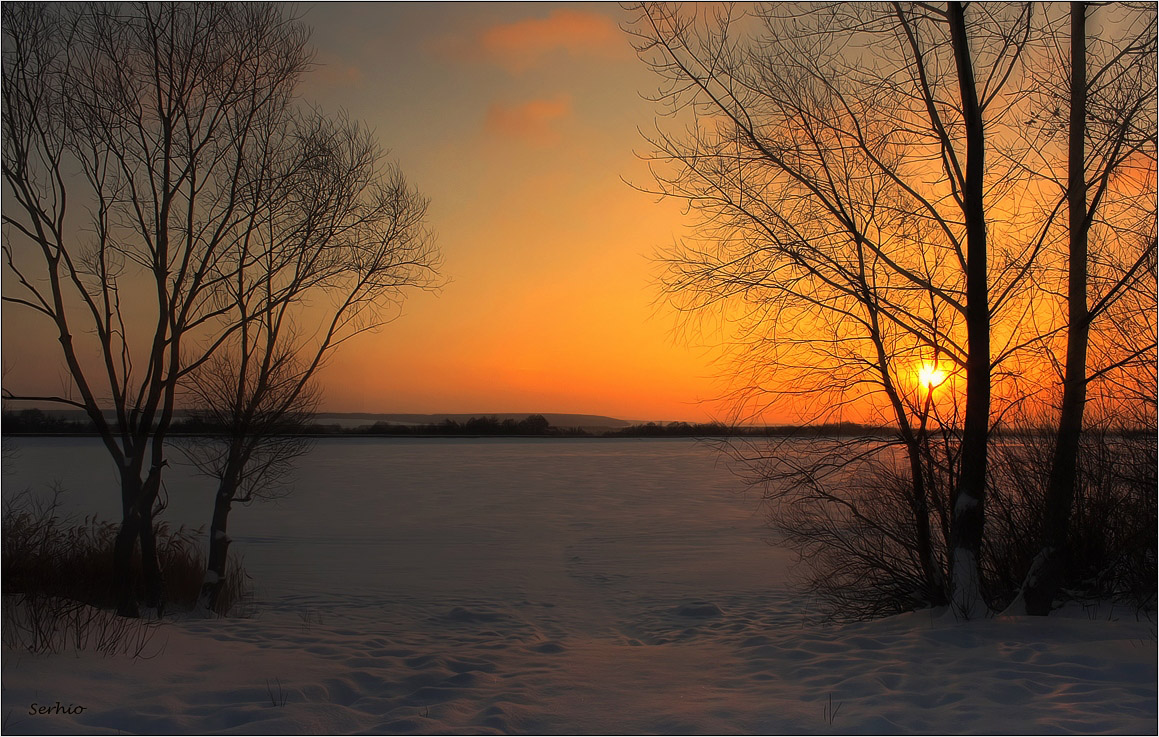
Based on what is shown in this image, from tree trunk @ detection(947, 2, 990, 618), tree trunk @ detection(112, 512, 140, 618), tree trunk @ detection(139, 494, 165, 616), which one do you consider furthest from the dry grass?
tree trunk @ detection(947, 2, 990, 618)

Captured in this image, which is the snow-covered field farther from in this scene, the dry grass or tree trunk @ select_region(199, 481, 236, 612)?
tree trunk @ select_region(199, 481, 236, 612)

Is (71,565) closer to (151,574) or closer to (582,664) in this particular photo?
(151,574)

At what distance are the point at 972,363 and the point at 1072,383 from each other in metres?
0.90

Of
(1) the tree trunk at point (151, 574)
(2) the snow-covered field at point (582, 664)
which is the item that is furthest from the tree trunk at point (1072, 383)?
(1) the tree trunk at point (151, 574)

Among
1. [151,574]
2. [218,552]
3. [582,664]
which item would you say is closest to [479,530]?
[218,552]

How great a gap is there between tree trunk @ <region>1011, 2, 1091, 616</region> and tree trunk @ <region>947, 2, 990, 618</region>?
21.2 inches

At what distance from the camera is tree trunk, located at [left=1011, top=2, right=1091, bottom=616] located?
7.65m

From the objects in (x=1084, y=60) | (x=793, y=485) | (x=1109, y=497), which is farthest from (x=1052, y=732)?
(x=1084, y=60)

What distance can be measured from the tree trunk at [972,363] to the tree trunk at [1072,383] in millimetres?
538

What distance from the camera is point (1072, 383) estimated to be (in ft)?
25.1

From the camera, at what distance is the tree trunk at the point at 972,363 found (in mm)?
7977

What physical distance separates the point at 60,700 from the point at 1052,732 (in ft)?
21.4

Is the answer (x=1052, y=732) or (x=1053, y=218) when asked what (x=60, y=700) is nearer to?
(x=1052, y=732)

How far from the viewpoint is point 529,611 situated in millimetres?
12469
